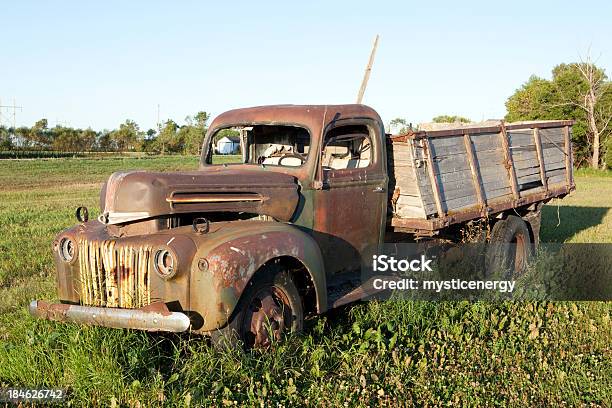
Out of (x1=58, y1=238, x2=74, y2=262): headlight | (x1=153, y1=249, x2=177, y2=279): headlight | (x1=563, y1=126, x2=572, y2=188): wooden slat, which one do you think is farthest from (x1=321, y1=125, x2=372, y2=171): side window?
(x1=563, y1=126, x2=572, y2=188): wooden slat

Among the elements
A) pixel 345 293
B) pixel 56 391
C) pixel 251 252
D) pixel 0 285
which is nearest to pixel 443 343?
pixel 345 293

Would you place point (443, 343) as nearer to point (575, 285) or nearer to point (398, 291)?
point (398, 291)

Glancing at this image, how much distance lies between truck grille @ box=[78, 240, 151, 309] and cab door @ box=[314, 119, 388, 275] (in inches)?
62.7

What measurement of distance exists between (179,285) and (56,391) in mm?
995

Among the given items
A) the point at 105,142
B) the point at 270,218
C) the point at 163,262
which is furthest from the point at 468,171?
the point at 105,142

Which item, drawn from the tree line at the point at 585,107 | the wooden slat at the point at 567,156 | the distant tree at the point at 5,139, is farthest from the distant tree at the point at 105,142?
the wooden slat at the point at 567,156

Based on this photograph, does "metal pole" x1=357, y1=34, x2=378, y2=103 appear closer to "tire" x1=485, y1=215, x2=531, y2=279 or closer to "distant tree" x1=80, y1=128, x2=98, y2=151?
"tire" x1=485, y1=215, x2=531, y2=279

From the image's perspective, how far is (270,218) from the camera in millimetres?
5090

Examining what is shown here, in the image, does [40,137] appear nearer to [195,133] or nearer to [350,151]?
[195,133]

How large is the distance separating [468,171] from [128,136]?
8244 cm

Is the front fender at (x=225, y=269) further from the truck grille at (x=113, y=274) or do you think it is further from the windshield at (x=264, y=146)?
the windshield at (x=264, y=146)

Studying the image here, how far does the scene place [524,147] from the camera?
7.86 m

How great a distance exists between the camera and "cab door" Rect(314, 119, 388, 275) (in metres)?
5.40

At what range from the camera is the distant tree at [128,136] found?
274 feet
